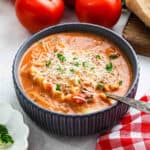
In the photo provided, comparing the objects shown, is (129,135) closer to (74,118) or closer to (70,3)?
(74,118)

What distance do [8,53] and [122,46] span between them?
358 millimetres

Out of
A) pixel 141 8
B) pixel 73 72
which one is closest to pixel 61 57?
pixel 73 72

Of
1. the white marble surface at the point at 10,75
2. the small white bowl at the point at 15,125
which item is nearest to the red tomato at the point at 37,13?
the white marble surface at the point at 10,75

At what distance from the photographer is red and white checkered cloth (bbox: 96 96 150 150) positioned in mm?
1029

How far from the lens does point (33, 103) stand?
102cm

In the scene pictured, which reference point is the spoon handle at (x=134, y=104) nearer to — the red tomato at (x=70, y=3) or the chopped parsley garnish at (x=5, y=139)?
the chopped parsley garnish at (x=5, y=139)

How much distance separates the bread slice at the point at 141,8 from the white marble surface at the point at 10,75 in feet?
0.23

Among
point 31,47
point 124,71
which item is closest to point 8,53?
point 31,47

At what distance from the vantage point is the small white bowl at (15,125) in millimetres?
1007

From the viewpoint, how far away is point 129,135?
1.06 m

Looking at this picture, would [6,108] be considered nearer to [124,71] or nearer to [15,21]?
[124,71]

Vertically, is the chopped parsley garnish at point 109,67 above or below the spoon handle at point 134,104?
above

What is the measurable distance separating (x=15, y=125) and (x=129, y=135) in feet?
0.90

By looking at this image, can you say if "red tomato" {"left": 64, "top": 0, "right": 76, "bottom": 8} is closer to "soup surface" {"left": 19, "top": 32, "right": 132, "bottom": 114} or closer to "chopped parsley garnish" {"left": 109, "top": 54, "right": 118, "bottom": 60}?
"soup surface" {"left": 19, "top": 32, "right": 132, "bottom": 114}
